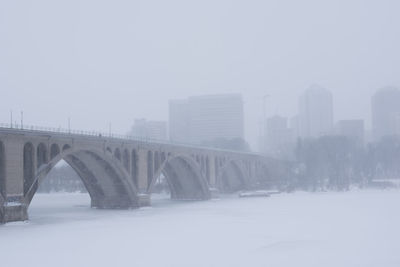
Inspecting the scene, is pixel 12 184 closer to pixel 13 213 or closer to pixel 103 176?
pixel 13 213

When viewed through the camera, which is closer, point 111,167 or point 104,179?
point 111,167

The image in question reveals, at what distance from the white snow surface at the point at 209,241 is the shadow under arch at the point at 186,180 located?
34928mm

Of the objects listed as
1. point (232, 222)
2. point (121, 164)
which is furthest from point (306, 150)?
point (232, 222)

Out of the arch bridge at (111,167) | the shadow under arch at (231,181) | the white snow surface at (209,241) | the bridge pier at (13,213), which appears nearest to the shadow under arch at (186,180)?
the arch bridge at (111,167)

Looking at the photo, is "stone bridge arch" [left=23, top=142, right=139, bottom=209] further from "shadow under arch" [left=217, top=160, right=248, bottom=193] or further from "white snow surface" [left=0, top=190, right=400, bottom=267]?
"shadow under arch" [left=217, top=160, right=248, bottom=193]

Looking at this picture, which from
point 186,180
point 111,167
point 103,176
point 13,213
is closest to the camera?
point 13,213

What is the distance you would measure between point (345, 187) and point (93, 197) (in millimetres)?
61254

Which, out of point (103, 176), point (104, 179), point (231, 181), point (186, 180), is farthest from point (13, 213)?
point (231, 181)

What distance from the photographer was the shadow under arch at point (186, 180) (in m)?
87.6

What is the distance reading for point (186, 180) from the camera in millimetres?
92125

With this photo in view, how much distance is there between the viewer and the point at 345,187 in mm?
111125

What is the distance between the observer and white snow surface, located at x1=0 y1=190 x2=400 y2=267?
27.5m

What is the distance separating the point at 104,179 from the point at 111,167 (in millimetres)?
3430

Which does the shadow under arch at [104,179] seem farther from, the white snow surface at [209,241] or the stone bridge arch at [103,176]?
the white snow surface at [209,241]
